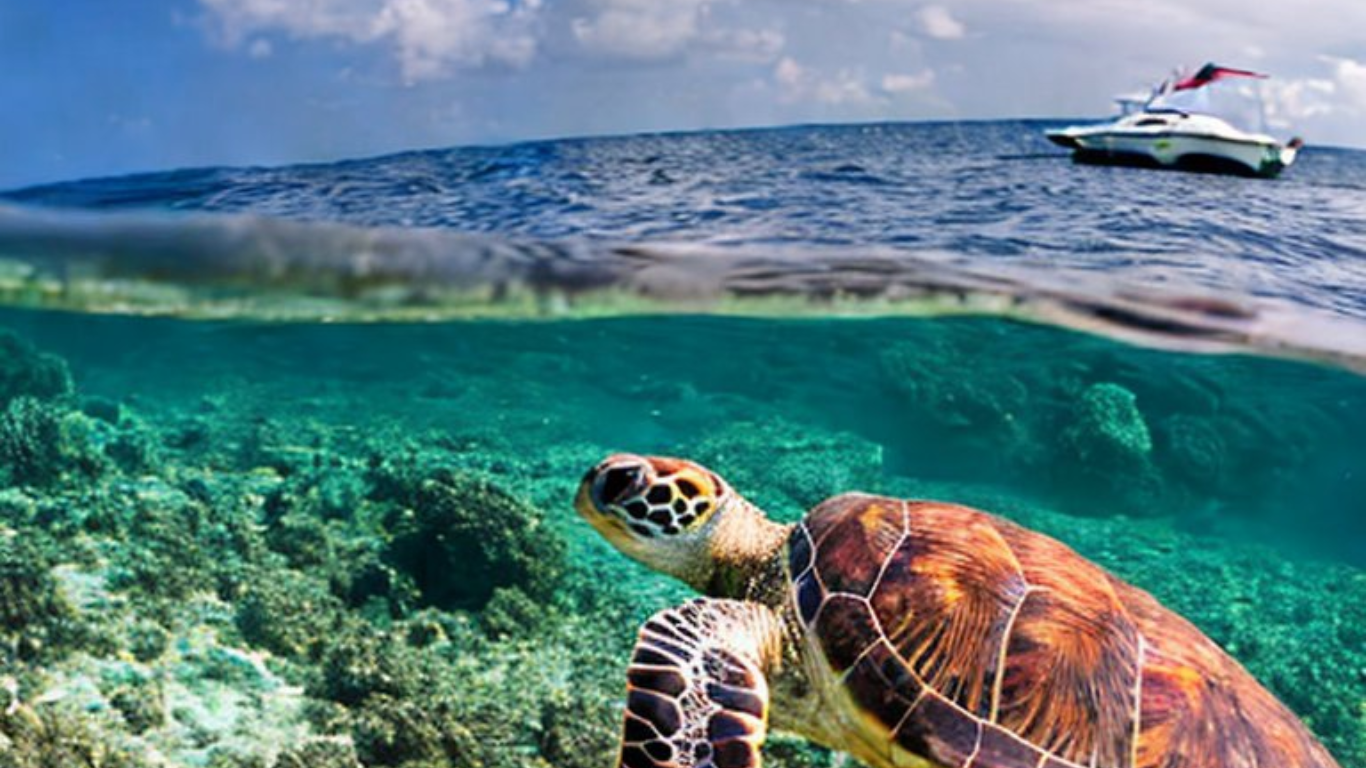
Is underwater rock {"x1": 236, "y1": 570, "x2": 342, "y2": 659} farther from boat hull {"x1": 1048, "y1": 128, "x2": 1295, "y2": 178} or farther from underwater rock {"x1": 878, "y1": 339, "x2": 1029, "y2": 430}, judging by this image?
boat hull {"x1": 1048, "y1": 128, "x2": 1295, "y2": 178}

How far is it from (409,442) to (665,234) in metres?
6.62

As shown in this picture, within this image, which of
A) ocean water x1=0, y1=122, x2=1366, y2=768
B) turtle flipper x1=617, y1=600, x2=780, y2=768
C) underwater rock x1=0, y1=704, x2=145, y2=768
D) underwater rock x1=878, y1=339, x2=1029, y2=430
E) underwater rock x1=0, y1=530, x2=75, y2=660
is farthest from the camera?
underwater rock x1=878, y1=339, x2=1029, y2=430

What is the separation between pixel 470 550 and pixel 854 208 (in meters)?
7.27

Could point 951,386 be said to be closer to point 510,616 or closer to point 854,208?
point 854,208

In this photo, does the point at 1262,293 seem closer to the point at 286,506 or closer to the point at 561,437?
the point at 286,506

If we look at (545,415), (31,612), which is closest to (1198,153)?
(545,415)

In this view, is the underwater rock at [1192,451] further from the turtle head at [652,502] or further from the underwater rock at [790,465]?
the turtle head at [652,502]

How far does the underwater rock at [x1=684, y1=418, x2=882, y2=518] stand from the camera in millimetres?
12414

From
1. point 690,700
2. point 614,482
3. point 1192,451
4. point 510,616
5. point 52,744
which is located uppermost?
point 614,482

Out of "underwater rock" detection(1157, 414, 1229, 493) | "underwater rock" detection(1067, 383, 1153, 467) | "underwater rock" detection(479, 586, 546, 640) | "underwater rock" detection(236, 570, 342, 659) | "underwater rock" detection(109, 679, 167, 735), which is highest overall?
"underwater rock" detection(109, 679, 167, 735)

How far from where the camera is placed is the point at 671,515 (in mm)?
3838

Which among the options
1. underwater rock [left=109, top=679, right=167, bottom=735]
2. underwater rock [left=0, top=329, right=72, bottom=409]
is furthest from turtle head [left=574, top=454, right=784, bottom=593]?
underwater rock [left=0, top=329, right=72, bottom=409]

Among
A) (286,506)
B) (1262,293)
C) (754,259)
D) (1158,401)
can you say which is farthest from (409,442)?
(1158,401)

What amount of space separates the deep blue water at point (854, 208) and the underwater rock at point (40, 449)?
248 cm
